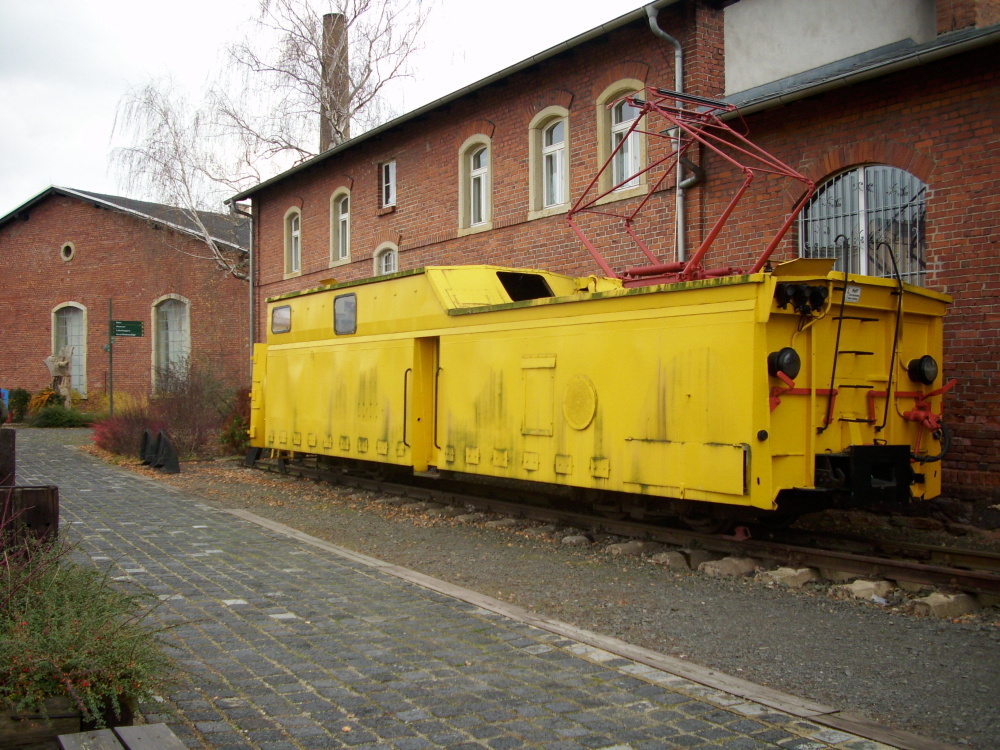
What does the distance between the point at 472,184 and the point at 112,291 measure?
68.7ft

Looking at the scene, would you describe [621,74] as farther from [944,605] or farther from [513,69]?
[944,605]

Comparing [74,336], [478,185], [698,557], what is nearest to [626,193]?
[478,185]

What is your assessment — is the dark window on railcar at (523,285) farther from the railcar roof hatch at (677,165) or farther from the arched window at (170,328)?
the arched window at (170,328)

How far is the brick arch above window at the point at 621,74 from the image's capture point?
13797 mm

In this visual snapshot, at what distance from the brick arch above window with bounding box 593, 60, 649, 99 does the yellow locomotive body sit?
4.95 m

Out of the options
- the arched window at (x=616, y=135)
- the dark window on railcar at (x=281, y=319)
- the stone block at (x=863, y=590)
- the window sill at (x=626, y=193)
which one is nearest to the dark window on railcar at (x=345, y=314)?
the dark window on railcar at (x=281, y=319)

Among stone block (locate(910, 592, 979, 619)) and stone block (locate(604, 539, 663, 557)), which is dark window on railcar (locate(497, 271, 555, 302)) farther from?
stone block (locate(910, 592, 979, 619))

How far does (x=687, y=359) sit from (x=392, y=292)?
5051mm

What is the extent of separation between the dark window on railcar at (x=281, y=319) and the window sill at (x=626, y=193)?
520 centimetres

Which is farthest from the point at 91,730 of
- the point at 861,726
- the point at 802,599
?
the point at 802,599

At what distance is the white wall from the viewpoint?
38.3ft

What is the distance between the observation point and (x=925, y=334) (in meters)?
8.00

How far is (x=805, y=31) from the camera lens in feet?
41.4

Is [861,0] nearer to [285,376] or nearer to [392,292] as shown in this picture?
[392,292]
